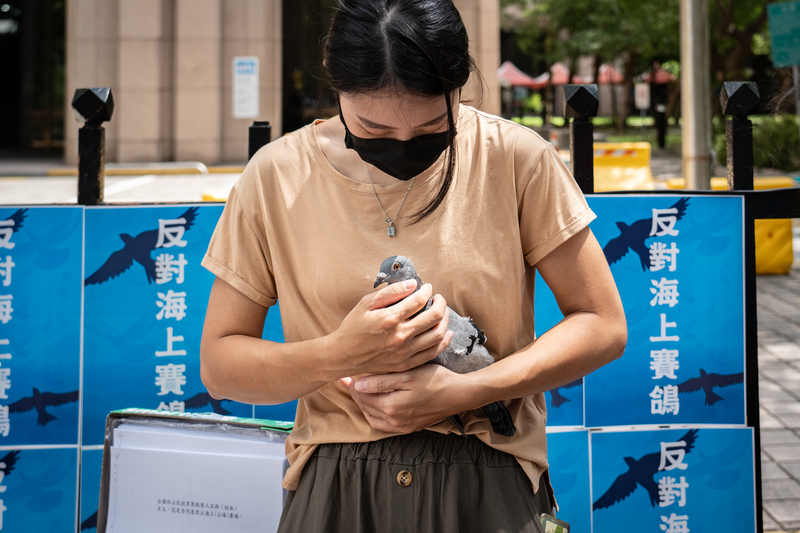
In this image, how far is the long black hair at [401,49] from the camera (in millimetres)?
1296

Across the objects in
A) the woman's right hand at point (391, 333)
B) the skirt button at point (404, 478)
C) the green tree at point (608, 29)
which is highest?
the green tree at point (608, 29)

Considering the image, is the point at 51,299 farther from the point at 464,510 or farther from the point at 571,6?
the point at 571,6

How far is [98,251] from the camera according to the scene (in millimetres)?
2715

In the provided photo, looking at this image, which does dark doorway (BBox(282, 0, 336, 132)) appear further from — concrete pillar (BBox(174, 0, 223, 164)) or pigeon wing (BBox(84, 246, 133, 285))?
pigeon wing (BBox(84, 246, 133, 285))

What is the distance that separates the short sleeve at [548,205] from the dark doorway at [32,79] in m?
23.5

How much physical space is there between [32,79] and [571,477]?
78.6 ft

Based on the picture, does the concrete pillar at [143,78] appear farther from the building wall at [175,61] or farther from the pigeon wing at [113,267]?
the pigeon wing at [113,267]

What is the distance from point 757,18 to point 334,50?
67.3 ft

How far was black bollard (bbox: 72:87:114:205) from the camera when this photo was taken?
2.55 m

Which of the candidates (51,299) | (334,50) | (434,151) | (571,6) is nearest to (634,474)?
(434,151)

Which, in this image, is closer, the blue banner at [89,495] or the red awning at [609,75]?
the blue banner at [89,495]

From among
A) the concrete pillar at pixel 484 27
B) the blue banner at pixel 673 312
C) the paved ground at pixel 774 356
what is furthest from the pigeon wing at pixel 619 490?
the concrete pillar at pixel 484 27

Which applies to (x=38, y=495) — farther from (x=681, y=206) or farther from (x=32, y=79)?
(x=32, y=79)

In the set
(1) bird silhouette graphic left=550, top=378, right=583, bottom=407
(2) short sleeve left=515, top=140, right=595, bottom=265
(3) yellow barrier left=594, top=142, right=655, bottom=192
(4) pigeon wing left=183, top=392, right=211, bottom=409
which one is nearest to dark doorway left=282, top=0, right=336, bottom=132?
(3) yellow barrier left=594, top=142, right=655, bottom=192
